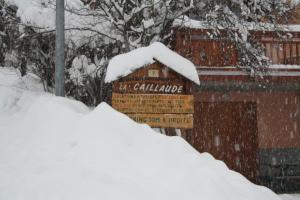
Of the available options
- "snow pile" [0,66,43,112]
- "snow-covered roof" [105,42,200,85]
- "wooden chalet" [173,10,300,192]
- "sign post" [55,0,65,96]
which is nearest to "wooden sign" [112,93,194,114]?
"snow-covered roof" [105,42,200,85]

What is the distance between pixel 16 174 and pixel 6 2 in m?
11.8

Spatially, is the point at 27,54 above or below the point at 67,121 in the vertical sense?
above

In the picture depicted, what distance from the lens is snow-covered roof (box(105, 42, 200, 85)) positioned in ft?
25.0

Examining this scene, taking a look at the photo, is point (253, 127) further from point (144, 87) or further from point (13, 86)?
point (144, 87)

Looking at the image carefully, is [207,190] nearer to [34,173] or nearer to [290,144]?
[34,173]

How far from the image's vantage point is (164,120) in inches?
297

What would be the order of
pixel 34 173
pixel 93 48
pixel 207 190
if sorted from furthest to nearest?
pixel 93 48 < pixel 34 173 < pixel 207 190

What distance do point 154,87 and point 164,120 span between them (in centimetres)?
59

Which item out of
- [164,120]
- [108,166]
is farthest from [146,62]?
[108,166]

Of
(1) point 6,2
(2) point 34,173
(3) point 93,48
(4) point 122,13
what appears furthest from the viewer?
(1) point 6,2

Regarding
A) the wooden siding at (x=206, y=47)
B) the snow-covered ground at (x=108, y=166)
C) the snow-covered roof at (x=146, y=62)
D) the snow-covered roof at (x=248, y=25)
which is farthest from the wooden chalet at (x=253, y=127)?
the snow-covered ground at (x=108, y=166)

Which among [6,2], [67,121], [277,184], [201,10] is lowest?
[277,184]

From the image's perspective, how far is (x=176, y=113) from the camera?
764 cm

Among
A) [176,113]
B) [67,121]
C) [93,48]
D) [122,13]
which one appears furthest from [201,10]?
[67,121]
